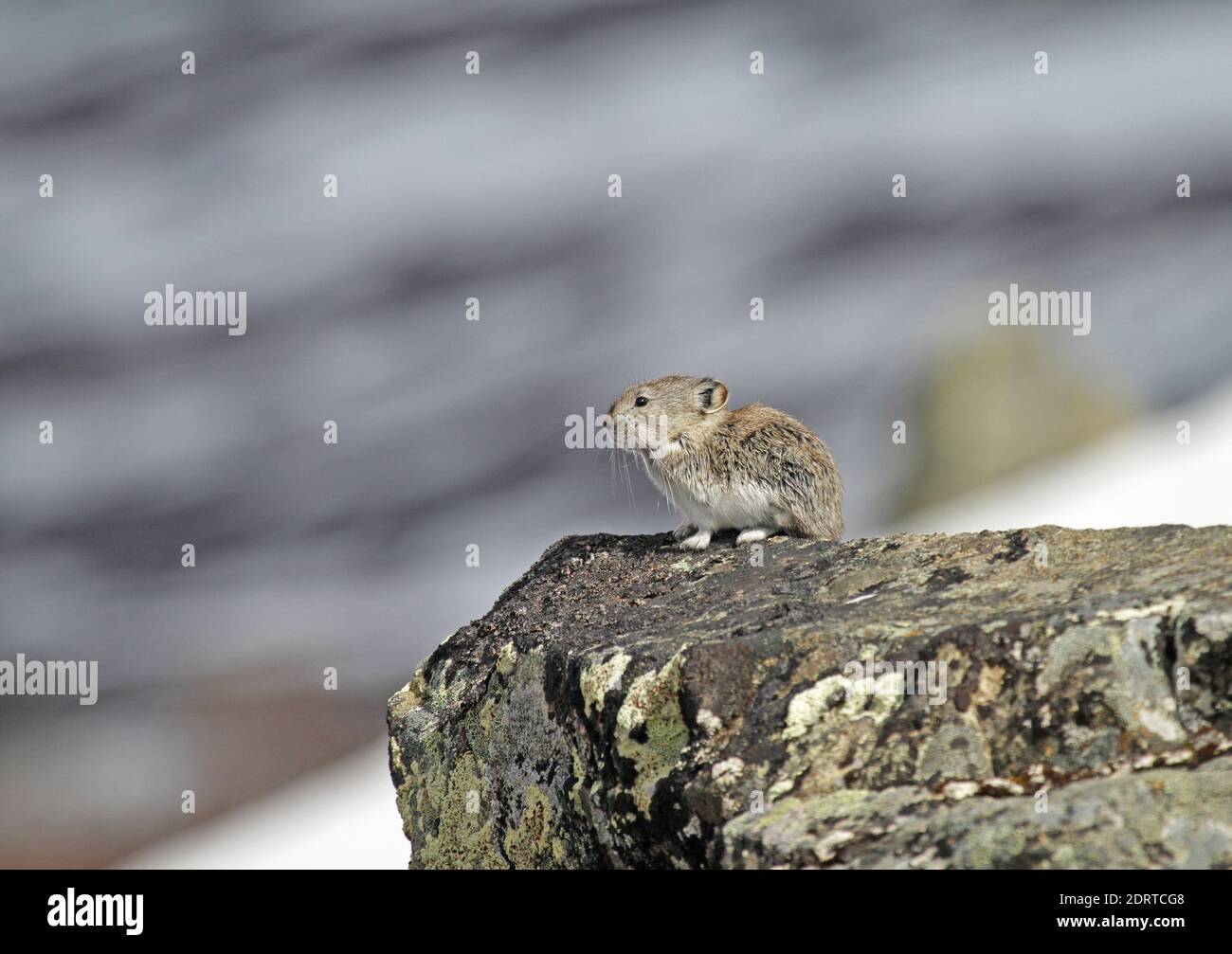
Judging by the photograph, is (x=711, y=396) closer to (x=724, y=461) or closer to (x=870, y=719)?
(x=724, y=461)

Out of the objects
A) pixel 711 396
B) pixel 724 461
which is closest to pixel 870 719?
pixel 724 461

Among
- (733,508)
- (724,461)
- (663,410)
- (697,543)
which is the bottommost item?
(697,543)

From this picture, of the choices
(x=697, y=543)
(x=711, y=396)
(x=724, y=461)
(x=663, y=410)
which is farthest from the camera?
(x=711, y=396)

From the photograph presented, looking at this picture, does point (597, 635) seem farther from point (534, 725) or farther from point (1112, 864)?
point (1112, 864)

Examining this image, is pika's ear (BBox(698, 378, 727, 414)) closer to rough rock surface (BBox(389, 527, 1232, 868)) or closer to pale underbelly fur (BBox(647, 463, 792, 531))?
pale underbelly fur (BBox(647, 463, 792, 531))

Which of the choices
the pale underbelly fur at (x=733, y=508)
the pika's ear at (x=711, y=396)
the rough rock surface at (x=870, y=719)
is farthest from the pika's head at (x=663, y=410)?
the rough rock surface at (x=870, y=719)

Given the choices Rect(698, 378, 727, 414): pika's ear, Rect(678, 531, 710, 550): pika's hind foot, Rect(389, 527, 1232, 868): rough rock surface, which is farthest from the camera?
Rect(698, 378, 727, 414): pika's ear

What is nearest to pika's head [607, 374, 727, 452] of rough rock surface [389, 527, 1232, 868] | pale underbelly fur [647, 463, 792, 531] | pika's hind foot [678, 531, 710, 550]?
pale underbelly fur [647, 463, 792, 531]
